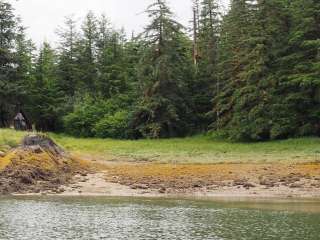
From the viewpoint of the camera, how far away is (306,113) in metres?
45.1

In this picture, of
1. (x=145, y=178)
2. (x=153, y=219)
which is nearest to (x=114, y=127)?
(x=145, y=178)

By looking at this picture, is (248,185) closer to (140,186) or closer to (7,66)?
(140,186)

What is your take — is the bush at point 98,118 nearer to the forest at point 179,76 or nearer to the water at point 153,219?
the forest at point 179,76

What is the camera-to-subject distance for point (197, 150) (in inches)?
1607

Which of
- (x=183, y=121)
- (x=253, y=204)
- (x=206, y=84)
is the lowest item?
(x=253, y=204)

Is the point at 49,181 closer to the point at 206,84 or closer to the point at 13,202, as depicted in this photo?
the point at 13,202

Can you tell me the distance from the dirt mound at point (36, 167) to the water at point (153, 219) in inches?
124

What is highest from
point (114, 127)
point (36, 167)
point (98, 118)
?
point (98, 118)

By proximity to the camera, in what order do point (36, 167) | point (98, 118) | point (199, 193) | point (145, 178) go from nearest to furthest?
point (199, 193), point (36, 167), point (145, 178), point (98, 118)

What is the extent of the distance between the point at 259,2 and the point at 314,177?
2319 centimetres

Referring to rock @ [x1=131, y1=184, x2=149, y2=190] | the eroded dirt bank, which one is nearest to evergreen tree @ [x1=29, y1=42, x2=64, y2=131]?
the eroded dirt bank

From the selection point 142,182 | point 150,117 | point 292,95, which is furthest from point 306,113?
point 142,182

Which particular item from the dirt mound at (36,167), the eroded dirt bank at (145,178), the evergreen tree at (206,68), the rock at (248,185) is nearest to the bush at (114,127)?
the evergreen tree at (206,68)

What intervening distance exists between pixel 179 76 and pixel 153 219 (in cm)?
3545
